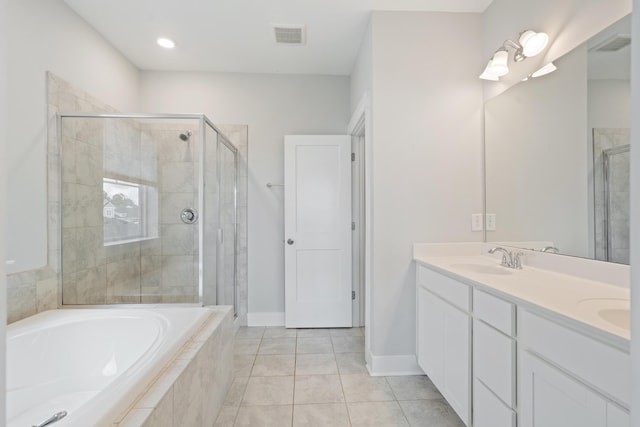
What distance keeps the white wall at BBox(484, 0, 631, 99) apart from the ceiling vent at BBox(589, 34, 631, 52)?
2.7 inches

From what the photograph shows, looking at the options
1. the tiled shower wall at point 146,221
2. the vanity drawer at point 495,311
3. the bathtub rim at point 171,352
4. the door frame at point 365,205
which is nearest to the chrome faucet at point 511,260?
the vanity drawer at point 495,311

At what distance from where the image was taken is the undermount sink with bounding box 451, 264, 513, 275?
1.80 metres

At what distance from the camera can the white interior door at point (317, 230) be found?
306 centimetres

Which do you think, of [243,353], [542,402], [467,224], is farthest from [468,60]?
[243,353]

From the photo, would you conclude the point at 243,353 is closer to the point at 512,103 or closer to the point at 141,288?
the point at 141,288

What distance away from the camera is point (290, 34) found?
2492 mm

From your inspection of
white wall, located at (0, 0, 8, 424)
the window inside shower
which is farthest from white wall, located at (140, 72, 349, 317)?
white wall, located at (0, 0, 8, 424)

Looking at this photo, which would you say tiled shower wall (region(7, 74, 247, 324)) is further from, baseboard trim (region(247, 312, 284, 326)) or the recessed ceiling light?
baseboard trim (region(247, 312, 284, 326))

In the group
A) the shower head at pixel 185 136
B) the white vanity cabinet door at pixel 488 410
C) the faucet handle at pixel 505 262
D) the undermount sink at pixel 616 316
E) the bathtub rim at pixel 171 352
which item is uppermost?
the shower head at pixel 185 136

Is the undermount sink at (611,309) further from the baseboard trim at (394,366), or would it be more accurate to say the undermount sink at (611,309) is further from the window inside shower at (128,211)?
the window inside shower at (128,211)

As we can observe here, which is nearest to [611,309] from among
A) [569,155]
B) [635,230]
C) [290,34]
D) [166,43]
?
[569,155]

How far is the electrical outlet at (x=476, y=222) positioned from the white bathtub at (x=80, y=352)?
1.90 m

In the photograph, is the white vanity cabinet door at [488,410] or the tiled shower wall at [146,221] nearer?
the white vanity cabinet door at [488,410]

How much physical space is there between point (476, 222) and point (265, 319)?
218 centimetres
